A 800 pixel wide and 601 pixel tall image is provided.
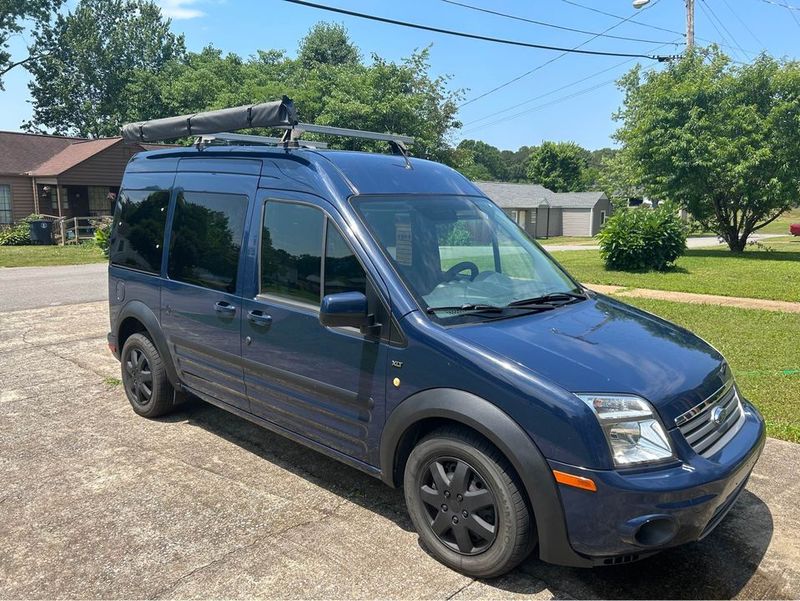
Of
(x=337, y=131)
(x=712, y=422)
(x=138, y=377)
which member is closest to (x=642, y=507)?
(x=712, y=422)

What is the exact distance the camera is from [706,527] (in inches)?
114

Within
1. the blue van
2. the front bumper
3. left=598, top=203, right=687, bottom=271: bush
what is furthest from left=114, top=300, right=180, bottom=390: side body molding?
left=598, top=203, right=687, bottom=271: bush

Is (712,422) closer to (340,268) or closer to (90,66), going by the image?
(340,268)

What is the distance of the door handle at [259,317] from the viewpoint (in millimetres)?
3984

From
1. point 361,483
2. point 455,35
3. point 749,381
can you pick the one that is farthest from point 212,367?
point 455,35

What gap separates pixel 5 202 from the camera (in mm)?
29078

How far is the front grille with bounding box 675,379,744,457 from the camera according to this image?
116 inches

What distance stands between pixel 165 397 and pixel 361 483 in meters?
2.03

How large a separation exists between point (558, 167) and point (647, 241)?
6204cm

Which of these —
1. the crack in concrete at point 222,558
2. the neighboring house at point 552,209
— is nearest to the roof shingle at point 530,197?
the neighboring house at point 552,209

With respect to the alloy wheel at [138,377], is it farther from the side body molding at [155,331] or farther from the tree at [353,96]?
the tree at [353,96]

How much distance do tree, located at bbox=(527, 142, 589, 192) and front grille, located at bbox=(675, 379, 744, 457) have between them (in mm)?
74043

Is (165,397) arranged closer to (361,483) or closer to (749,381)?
(361,483)

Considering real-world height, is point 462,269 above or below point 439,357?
above
